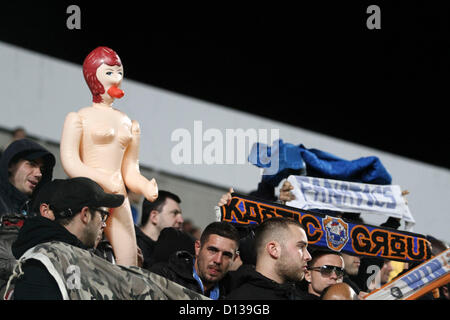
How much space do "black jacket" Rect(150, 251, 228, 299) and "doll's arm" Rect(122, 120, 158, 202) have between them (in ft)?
1.69

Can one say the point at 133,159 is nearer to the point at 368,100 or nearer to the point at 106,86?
the point at 106,86

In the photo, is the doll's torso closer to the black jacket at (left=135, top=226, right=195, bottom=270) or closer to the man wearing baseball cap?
the man wearing baseball cap

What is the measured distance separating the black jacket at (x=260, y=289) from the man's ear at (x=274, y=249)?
0.14 meters

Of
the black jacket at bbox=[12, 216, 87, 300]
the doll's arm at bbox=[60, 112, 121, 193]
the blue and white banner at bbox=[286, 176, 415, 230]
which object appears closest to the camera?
the black jacket at bbox=[12, 216, 87, 300]

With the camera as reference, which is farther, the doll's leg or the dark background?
the dark background

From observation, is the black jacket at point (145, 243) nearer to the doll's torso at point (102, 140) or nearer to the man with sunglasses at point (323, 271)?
the man with sunglasses at point (323, 271)

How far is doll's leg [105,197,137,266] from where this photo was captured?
3.21m

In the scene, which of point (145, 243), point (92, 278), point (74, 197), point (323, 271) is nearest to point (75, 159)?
point (74, 197)

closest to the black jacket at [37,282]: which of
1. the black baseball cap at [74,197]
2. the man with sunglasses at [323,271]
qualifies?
the black baseball cap at [74,197]

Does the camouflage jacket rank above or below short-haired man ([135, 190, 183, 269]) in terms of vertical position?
below

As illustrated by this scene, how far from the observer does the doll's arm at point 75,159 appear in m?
3.09

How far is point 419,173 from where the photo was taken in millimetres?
6898

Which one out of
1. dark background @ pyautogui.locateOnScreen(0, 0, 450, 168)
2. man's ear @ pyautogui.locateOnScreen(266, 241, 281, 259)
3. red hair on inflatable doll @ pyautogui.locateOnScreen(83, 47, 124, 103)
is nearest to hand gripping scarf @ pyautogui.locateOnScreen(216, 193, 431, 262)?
man's ear @ pyautogui.locateOnScreen(266, 241, 281, 259)
